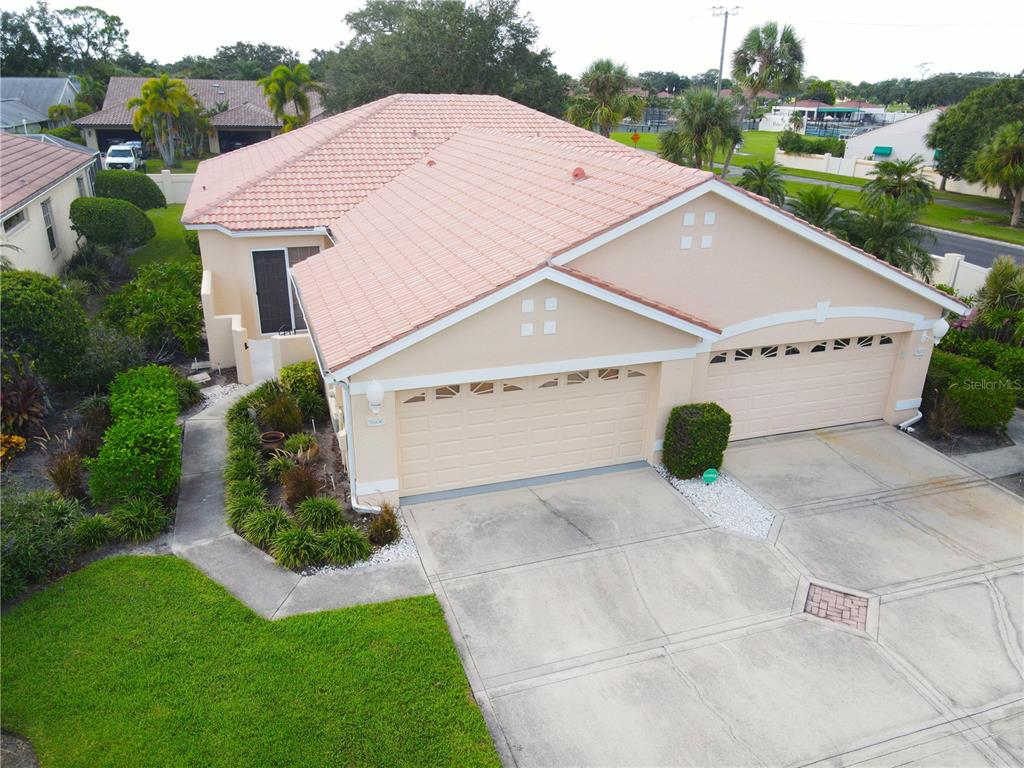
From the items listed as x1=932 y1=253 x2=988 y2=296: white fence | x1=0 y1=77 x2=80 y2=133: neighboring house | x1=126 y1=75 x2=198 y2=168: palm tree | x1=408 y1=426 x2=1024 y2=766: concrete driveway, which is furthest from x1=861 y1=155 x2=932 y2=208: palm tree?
x1=0 y1=77 x2=80 y2=133: neighboring house

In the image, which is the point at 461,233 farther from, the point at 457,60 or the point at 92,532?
the point at 457,60

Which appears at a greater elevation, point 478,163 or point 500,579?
point 478,163

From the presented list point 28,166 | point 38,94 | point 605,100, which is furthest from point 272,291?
point 38,94

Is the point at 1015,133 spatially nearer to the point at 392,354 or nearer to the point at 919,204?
the point at 919,204

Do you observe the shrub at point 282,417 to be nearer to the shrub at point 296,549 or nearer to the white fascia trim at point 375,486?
the white fascia trim at point 375,486

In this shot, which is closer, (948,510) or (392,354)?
(392,354)

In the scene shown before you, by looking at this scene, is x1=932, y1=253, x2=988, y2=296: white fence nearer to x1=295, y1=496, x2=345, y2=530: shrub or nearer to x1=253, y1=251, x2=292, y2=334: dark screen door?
x1=253, y1=251, x2=292, y2=334: dark screen door

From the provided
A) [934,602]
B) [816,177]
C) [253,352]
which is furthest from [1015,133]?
[253,352]
